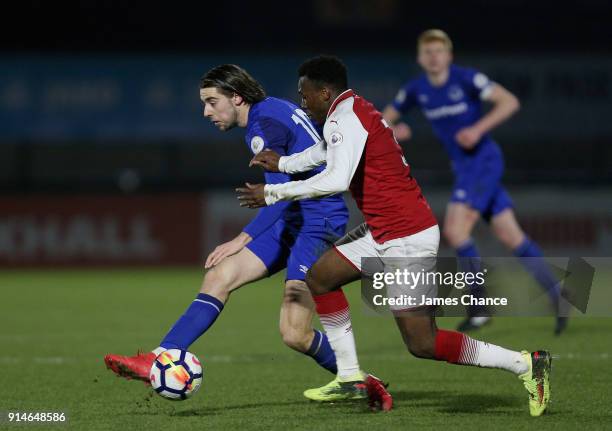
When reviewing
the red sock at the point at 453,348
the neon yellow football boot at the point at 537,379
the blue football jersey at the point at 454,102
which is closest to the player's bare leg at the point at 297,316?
the red sock at the point at 453,348

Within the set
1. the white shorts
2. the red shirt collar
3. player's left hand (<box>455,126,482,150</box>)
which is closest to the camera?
the white shorts

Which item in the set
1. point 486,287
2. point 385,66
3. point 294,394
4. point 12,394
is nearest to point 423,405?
point 294,394

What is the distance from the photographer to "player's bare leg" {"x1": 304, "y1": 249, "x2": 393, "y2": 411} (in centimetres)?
559

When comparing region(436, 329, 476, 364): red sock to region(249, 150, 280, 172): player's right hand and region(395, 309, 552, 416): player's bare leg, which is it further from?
region(249, 150, 280, 172): player's right hand

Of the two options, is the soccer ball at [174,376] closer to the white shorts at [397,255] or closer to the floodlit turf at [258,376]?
the floodlit turf at [258,376]

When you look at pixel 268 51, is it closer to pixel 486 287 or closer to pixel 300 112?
pixel 486 287

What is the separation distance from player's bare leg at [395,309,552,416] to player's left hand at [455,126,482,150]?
3921mm

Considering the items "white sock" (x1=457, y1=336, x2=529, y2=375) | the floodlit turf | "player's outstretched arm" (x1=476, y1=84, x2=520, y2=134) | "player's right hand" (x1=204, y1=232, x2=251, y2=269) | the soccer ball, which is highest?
"player's outstretched arm" (x1=476, y1=84, x2=520, y2=134)

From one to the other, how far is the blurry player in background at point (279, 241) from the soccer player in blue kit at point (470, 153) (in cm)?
336

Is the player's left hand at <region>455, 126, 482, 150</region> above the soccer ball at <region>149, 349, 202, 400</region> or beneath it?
above

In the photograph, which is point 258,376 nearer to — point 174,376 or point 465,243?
point 174,376

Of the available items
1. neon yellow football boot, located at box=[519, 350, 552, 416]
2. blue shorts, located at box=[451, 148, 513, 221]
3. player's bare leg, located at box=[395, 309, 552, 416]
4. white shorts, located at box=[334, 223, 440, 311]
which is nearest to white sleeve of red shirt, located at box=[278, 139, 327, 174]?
white shorts, located at box=[334, 223, 440, 311]

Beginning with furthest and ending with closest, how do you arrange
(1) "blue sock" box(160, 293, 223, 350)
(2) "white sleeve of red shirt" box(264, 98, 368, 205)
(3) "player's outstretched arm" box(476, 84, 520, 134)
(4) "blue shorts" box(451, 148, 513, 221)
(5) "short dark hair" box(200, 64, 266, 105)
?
(4) "blue shorts" box(451, 148, 513, 221) < (3) "player's outstretched arm" box(476, 84, 520, 134) < (5) "short dark hair" box(200, 64, 266, 105) < (1) "blue sock" box(160, 293, 223, 350) < (2) "white sleeve of red shirt" box(264, 98, 368, 205)

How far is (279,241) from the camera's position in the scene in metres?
6.12
